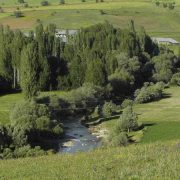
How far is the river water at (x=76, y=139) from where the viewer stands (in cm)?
5591

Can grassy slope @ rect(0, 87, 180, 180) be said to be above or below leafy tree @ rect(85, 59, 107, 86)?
above

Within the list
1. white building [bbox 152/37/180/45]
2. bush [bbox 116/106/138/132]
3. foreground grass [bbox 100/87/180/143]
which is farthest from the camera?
white building [bbox 152/37/180/45]

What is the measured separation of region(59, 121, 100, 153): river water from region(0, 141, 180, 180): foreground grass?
3232 centimetres

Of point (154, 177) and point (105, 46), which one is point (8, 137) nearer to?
point (154, 177)

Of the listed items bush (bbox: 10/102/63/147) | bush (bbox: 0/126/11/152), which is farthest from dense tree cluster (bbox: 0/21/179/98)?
bush (bbox: 0/126/11/152)

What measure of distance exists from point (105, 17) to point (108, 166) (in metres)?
159

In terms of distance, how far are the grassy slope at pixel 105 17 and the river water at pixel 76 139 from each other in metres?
97.5

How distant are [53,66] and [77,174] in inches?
3148

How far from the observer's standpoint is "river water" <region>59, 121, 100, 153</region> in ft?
183

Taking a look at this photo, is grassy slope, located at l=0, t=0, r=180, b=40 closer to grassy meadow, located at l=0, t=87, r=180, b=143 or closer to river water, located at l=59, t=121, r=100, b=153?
grassy meadow, located at l=0, t=87, r=180, b=143

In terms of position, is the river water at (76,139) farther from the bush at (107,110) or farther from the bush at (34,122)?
the bush at (107,110)

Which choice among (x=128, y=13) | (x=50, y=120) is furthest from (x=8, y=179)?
(x=128, y=13)

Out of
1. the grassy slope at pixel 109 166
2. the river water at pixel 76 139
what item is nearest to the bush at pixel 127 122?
the river water at pixel 76 139

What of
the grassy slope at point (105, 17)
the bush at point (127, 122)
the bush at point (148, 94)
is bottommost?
the bush at point (148, 94)
